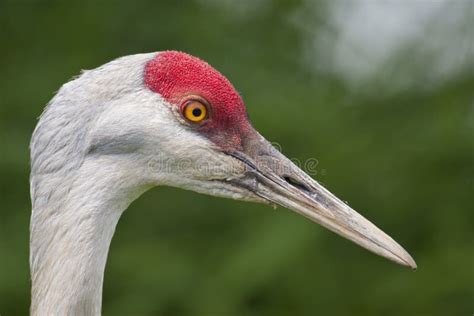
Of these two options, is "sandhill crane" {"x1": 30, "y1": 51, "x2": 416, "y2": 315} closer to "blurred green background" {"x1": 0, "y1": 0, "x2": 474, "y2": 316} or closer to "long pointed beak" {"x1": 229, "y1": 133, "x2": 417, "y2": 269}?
"long pointed beak" {"x1": 229, "y1": 133, "x2": 417, "y2": 269}

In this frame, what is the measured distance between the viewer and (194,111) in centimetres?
314

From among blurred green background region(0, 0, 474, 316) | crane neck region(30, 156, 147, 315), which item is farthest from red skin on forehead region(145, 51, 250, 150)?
blurred green background region(0, 0, 474, 316)

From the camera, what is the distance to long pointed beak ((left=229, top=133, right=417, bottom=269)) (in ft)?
10.3

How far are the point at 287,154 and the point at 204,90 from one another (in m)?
2.60

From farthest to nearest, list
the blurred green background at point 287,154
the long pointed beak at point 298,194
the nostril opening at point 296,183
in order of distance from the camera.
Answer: the blurred green background at point 287,154
the nostril opening at point 296,183
the long pointed beak at point 298,194

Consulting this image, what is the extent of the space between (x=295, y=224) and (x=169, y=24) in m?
1.90

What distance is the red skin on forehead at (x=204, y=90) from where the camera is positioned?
313 centimetres

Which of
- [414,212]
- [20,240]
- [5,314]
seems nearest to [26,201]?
[20,240]

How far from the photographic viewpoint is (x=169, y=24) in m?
6.21

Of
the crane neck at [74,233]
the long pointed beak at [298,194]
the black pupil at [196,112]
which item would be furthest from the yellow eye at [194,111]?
the crane neck at [74,233]

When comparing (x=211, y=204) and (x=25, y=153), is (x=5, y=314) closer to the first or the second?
(x=25, y=153)

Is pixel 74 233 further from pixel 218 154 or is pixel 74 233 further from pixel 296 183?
pixel 296 183

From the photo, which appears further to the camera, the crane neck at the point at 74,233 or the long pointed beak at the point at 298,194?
the long pointed beak at the point at 298,194

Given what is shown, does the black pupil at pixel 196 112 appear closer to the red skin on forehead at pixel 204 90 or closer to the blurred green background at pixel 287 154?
the red skin on forehead at pixel 204 90
